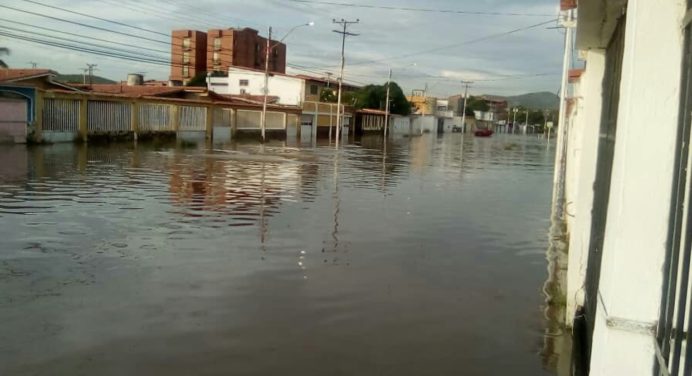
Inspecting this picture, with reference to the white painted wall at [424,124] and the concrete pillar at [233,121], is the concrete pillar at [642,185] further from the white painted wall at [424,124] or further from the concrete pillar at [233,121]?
the white painted wall at [424,124]

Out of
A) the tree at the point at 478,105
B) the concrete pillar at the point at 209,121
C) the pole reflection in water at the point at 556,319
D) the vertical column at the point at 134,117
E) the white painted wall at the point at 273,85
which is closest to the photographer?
the pole reflection in water at the point at 556,319

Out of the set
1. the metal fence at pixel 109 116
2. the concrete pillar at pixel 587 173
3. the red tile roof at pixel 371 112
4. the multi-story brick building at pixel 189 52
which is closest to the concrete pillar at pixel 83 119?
the metal fence at pixel 109 116

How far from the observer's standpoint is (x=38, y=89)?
29.9 meters

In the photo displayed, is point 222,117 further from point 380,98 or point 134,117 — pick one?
point 380,98

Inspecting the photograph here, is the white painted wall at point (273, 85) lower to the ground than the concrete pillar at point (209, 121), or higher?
higher

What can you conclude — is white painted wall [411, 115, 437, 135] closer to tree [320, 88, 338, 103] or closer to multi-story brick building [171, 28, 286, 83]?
tree [320, 88, 338, 103]

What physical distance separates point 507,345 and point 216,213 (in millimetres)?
7300

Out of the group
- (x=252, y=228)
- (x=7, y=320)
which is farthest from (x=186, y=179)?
(x=7, y=320)

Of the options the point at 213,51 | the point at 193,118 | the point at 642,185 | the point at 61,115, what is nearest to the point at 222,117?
the point at 193,118

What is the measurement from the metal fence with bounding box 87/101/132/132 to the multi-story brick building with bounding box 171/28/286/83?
59.7 m

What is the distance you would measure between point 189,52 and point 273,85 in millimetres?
40547

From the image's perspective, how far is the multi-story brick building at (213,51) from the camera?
95.5 metres

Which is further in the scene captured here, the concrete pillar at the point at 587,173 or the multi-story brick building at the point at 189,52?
the multi-story brick building at the point at 189,52

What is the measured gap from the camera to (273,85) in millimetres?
63531
